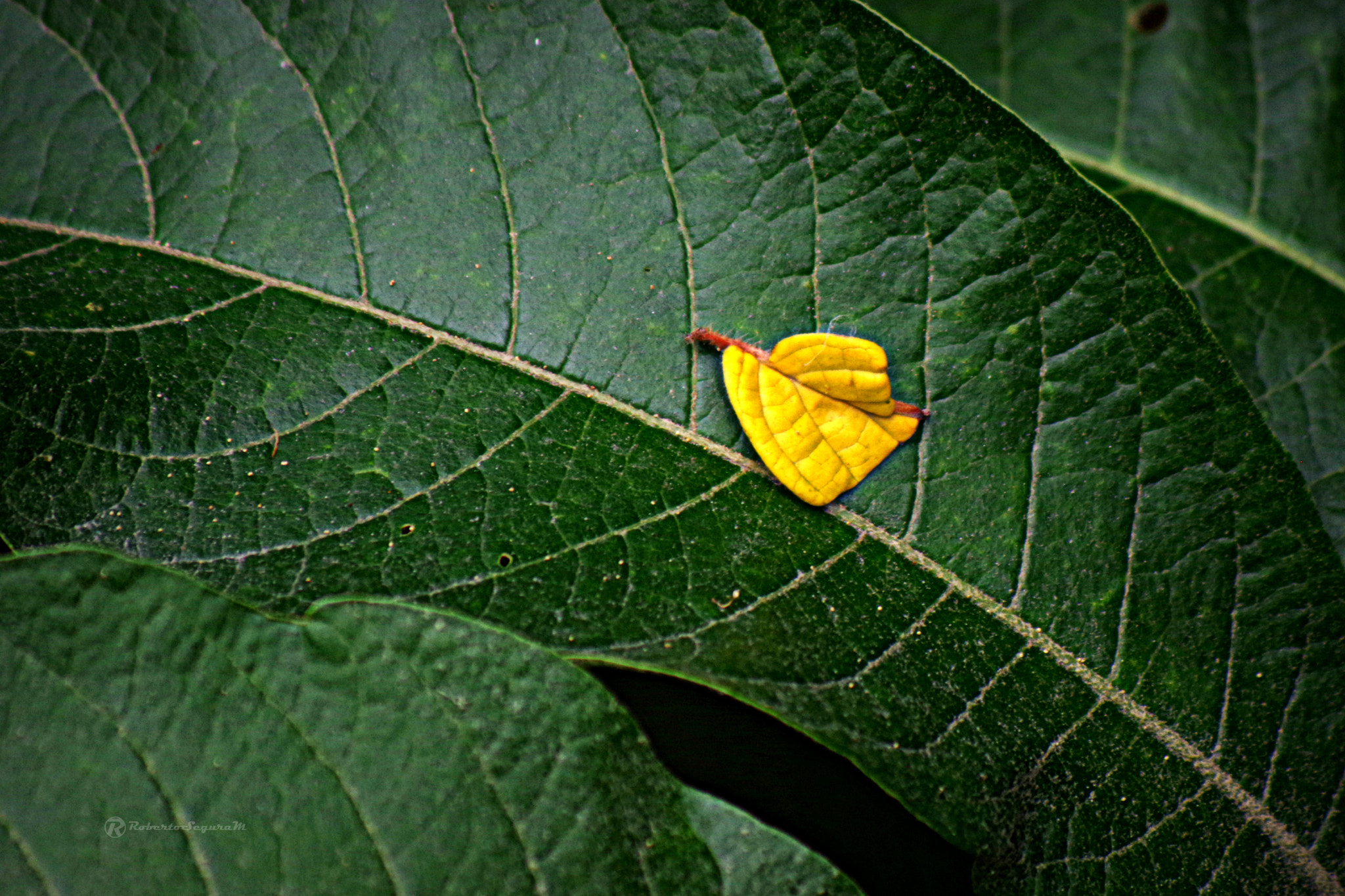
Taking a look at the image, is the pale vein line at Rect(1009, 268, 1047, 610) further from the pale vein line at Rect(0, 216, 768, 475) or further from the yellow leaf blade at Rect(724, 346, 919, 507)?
the pale vein line at Rect(0, 216, 768, 475)

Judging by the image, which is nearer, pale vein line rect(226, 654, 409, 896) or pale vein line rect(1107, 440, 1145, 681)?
pale vein line rect(226, 654, 409, 896)

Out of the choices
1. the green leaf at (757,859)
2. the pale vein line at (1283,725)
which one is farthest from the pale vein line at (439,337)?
the pale vein line at (1283,725)

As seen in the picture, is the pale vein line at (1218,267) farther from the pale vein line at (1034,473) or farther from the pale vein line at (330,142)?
the pale vein line at (330,142)

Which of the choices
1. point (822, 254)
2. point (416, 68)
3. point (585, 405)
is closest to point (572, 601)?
point (585, 405)

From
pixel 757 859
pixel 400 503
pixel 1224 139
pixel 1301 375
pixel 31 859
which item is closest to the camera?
pixel 31 859

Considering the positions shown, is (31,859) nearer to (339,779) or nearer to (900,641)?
(339,779)

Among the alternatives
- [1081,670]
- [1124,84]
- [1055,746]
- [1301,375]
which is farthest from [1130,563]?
[1124,84]

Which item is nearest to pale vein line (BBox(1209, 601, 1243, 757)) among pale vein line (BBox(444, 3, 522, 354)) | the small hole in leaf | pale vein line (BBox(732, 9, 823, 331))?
pale vein line (BBox(732, 9, 823, 331))

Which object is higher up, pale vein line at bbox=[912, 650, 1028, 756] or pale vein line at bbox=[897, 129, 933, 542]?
pale vein line at bbox=[897, 129, 933, 542]
